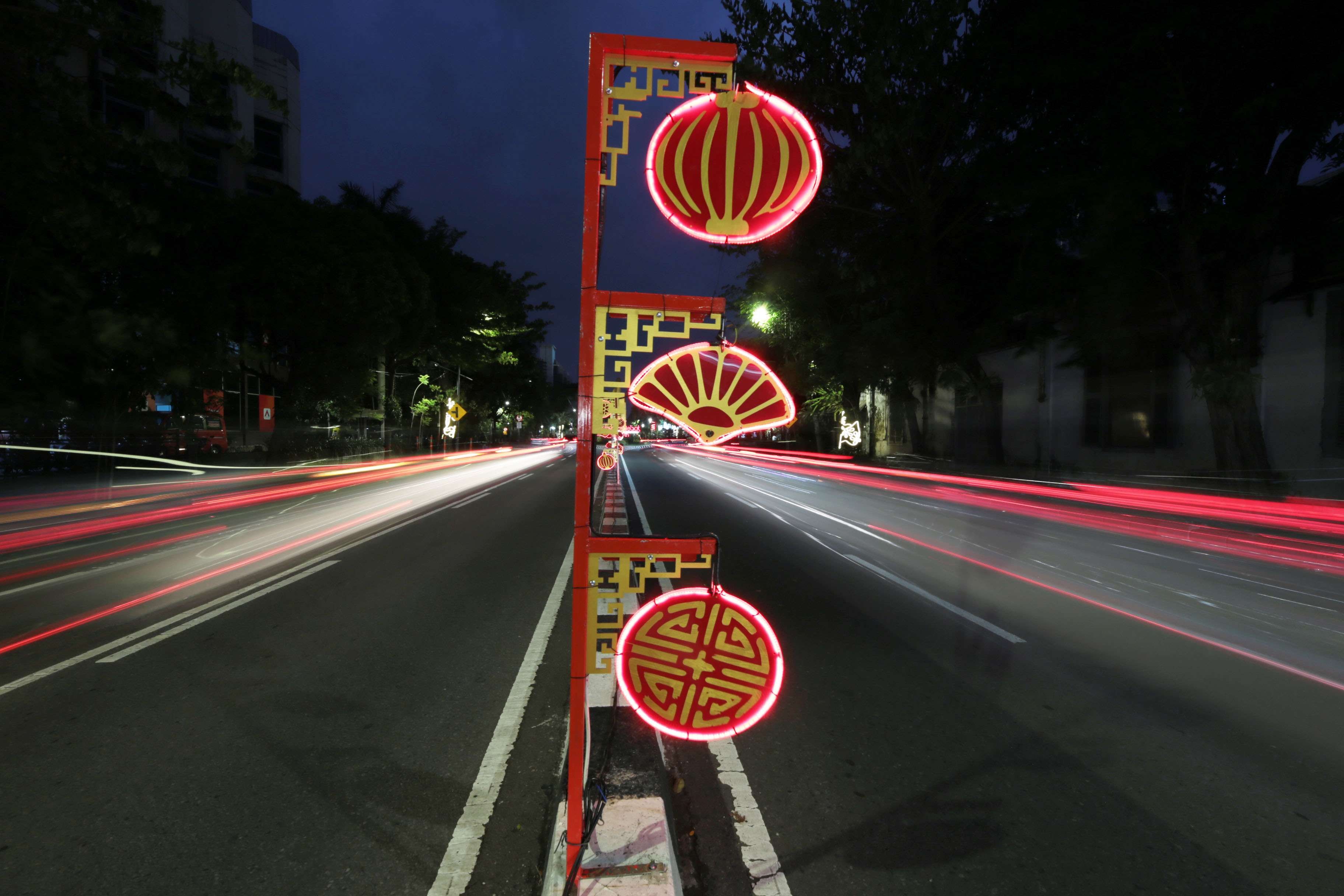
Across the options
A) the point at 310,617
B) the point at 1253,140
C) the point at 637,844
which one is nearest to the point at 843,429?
the point at 310,617

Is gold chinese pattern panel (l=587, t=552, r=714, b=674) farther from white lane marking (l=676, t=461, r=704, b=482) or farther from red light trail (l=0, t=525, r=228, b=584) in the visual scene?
white lane marking (l=676, t=461, r=704, b=482)

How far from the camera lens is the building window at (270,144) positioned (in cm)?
4931

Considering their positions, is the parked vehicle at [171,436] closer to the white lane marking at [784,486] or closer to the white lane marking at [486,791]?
the white lane marking at [784,486]

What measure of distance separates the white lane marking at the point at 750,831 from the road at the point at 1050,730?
0.05 meters

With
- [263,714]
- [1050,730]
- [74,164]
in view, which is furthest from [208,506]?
[1050,730]

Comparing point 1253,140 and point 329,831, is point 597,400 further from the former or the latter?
point 1253,140

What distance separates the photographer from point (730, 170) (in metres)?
2.50

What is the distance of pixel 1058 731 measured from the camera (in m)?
4.21

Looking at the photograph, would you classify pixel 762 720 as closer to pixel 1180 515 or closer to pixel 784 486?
pixel 1180 515

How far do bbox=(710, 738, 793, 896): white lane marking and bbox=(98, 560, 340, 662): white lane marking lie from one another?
197 inches

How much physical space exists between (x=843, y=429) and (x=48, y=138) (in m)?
11.0

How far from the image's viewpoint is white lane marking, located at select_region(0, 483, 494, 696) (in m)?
4.96

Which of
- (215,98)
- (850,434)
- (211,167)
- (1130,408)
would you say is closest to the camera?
(215,98)

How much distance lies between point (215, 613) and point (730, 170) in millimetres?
7018
